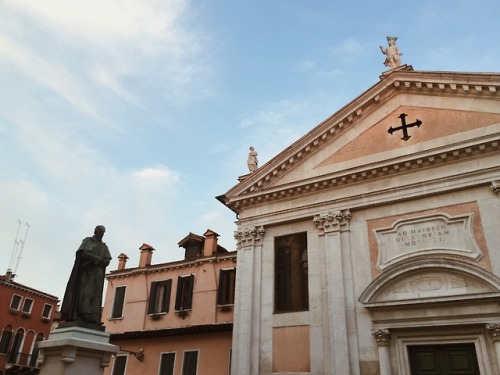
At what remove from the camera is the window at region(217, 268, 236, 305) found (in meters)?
20.5

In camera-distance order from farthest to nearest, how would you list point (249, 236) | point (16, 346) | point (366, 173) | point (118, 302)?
point (16, 346), point (118, 302), point (249, 236), point (366, 173)

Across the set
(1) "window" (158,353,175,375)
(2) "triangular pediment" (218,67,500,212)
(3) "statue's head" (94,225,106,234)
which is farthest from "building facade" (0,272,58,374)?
(3) "statue's head" (94,225,106,234)

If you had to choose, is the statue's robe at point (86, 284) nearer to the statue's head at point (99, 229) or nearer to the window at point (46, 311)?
the statue's head at point (99, 229)

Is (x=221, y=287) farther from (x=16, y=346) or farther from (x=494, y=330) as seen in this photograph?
(x=16, y=346)

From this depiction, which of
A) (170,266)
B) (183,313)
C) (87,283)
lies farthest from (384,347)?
(170,266)

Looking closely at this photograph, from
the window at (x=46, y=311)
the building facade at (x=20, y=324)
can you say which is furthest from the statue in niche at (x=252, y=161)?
the window at (x=46, y=311)

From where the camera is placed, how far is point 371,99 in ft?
51.3

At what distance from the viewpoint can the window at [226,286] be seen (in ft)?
67.1

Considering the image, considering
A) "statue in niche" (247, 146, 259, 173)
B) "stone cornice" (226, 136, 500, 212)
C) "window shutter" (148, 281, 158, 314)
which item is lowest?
"window shutter" (148, 281, 158, 314)

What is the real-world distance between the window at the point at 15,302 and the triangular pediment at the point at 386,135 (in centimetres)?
2282

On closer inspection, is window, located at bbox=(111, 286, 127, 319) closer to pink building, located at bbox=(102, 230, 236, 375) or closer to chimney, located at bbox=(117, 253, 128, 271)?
pink building, located at bbox=(102, 230, 236, 375)

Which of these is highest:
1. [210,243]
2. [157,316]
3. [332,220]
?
[210,243]

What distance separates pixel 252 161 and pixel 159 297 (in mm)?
9106

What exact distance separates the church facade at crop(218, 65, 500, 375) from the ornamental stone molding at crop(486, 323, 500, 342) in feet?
0.08
